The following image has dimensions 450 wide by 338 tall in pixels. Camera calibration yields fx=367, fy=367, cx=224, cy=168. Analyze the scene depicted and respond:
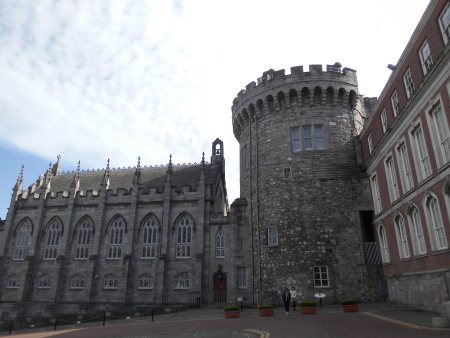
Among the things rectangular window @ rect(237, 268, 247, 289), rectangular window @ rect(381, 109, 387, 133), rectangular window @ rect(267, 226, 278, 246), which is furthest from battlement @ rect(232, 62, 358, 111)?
rectangular window @ rect(237, 268, 247, 289)

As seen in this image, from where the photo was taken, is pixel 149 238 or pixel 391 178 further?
pixel 149 238

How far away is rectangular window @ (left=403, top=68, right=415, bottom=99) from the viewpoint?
64.6ft

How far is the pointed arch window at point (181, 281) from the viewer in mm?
33797

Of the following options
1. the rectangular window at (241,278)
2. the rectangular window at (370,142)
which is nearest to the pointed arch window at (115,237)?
the rectangular window at (241,278)

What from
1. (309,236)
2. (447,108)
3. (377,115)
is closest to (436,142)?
(447,108)

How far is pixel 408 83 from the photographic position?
20.1 m

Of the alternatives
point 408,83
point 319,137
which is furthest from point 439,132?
point 319,137

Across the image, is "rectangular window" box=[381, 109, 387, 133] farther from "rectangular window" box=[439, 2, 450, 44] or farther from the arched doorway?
the arched doorway

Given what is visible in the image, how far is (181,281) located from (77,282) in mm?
11077

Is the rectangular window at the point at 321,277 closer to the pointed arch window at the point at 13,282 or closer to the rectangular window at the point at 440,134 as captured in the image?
the rectangular window at the point at 440,134

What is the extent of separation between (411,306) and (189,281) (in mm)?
19428

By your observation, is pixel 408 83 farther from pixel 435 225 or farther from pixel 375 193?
pixel 375 193

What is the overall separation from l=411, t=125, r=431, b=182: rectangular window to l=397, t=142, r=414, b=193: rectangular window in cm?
122

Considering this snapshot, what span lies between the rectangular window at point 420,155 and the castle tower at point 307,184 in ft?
27.1
